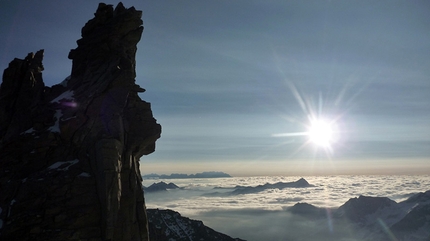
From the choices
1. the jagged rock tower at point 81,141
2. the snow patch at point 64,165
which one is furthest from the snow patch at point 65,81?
the snow patch at point 64,165

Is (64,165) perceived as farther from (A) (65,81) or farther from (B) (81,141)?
(A) (65,81)

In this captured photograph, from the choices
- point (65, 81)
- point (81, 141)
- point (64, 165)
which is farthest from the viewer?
point (65, 81)

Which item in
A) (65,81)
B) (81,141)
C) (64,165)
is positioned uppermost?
(65,81)

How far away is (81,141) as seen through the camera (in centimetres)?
4697

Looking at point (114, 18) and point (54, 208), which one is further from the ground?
point (114, 18)

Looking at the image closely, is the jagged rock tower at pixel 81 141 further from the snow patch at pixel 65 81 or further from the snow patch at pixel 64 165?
the snow patch at pixel 65 81

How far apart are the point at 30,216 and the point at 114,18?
34.1 metres

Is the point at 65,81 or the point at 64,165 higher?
the point at 65,81

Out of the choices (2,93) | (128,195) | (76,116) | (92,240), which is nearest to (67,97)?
(76,116)

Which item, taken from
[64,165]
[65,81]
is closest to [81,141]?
[64,165]

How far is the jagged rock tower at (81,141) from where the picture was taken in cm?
4112

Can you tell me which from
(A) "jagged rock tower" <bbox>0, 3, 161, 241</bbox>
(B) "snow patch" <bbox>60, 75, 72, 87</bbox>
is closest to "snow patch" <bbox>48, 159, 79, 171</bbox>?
(A) "jagged rock tower" <bbox>0, 3, 161, 241</bbox>

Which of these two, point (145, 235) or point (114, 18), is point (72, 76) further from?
point (145, 235)

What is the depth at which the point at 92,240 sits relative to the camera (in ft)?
135
